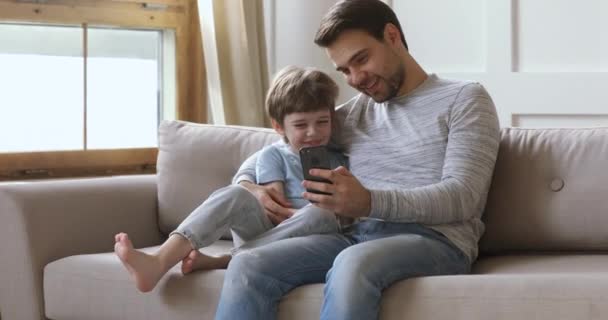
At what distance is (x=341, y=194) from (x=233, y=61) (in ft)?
5.10

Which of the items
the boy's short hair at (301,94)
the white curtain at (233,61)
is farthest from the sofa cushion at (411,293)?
the white curtain at (233,61)

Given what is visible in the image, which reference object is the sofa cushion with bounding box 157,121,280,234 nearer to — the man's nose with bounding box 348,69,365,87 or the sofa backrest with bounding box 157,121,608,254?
the man's nose with bounding box 348,69,365,87

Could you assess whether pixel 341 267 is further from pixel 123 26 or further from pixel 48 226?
pixel 123 26

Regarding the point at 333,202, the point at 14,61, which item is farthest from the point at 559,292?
the point at 14,61

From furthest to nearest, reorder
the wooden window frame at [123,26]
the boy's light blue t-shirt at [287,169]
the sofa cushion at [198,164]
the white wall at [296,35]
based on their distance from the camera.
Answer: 1. the white wall at [296,35]
2. the wooden window frame at [123,26]
3. the sofa cushion at [198,164]
4. the boy's light blue t-shirt at [287,169]

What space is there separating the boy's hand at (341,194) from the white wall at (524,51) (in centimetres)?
160

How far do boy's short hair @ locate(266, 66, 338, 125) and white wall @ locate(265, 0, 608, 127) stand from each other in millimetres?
1297

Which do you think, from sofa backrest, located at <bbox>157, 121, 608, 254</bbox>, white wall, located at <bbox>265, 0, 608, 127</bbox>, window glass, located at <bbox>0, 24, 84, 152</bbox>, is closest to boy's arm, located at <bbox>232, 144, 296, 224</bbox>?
sofa backrest, located at <bbox>157, 121, 608, 254</bbox>

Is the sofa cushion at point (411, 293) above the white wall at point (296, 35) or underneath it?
underneath

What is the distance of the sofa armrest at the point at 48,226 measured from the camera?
2.41 m

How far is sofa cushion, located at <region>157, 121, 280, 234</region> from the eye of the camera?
8.76 ft

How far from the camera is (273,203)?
7.36 feet

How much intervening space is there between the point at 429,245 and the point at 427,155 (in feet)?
0.73

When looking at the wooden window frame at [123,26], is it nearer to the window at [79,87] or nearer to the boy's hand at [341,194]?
the window at [79,87]
